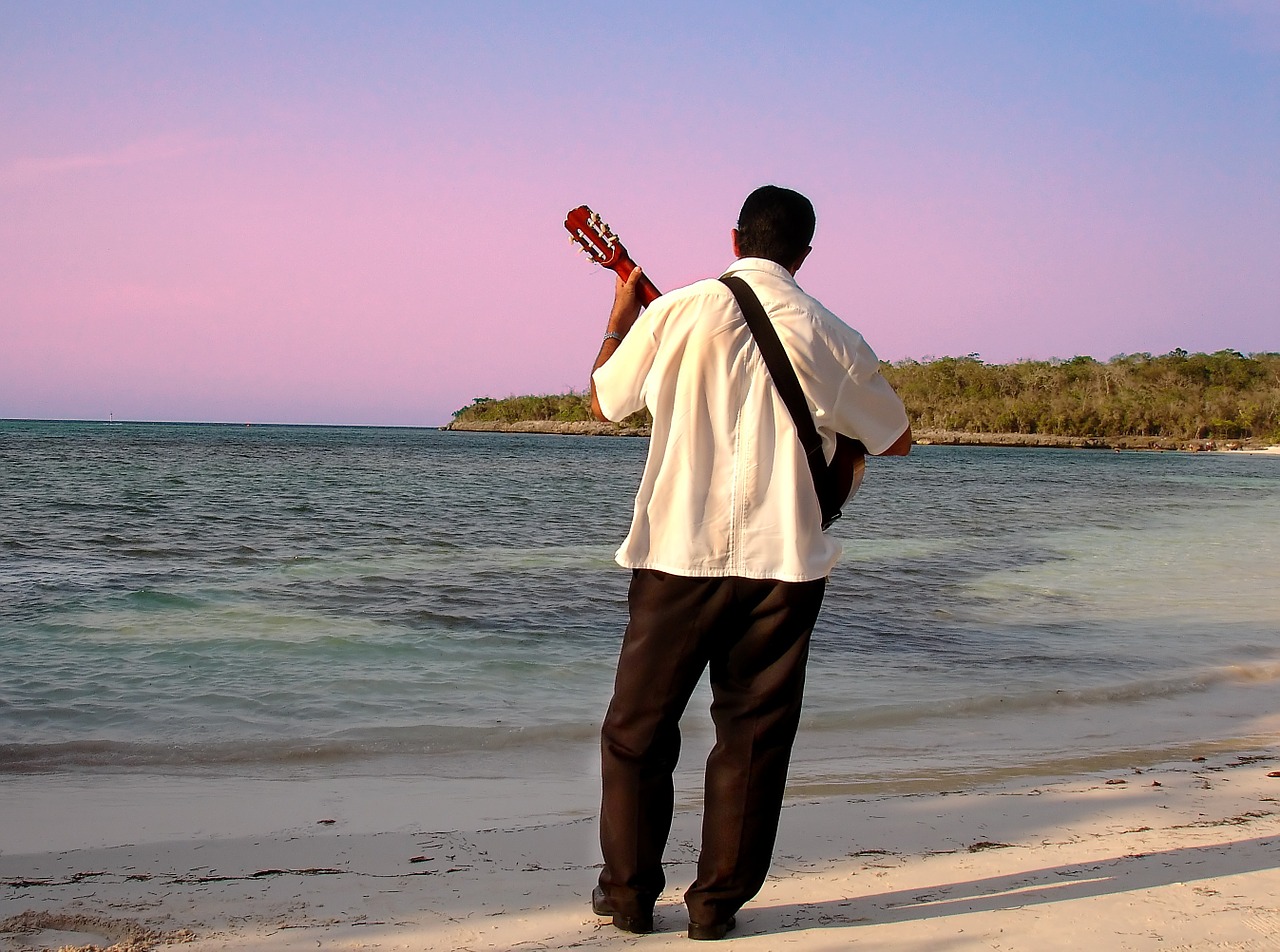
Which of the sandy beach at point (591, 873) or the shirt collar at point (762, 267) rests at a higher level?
the shirt collar at point (762, 267)

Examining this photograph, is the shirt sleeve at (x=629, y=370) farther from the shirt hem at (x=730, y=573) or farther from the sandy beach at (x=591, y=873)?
the sandy beach at (x=591, y=873)

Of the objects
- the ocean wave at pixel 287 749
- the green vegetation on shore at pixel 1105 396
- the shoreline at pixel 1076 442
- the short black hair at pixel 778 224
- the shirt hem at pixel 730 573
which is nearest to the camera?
the shirt hem at pixel 730 573

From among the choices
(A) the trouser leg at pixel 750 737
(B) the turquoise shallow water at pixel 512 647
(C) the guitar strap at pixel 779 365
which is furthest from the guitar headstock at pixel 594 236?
(B) the turquoise shallow water at pixel 512 647

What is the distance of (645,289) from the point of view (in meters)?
2.82

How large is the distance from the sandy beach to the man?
1.00 feet

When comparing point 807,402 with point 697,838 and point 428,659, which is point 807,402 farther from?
point 428,659

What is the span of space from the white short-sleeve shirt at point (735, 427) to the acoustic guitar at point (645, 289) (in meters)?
0.11

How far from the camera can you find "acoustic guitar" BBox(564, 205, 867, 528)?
264 centimetres

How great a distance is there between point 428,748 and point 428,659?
2.15 metres

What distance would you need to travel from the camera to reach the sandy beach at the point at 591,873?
269cm

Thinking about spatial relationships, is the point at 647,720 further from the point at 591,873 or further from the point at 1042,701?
the point at 1042,701

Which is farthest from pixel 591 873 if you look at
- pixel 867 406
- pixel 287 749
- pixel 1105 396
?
pixel 1105 396

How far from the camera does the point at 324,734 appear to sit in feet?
17.2

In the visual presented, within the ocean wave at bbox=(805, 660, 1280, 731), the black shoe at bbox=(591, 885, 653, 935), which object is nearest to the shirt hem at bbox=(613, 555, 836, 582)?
the black shoe at bbox=(591, 885, 653, 935)
